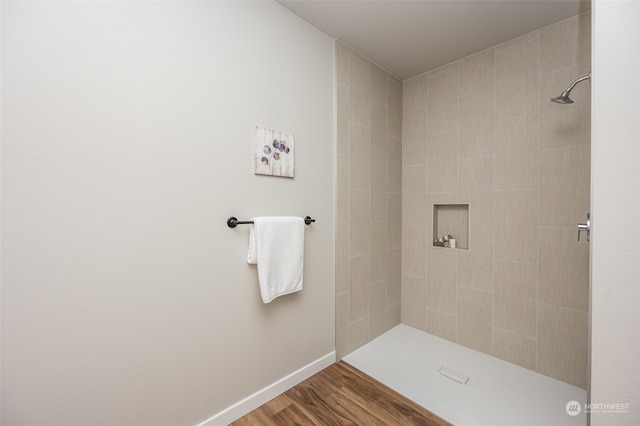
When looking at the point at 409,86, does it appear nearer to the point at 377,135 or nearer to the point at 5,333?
the point at 377,135

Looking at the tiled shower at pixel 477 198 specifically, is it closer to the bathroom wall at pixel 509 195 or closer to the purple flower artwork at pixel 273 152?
the bathroom wall at pixel 509 195

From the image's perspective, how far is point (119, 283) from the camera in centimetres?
101

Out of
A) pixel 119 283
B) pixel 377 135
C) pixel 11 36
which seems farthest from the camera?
pixel 377 135

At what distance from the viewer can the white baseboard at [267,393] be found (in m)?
1.30

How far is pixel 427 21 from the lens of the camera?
1.63 m

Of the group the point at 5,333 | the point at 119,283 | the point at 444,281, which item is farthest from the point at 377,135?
the point at 5,333

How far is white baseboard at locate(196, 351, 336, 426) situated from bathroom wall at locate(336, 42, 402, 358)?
18cm

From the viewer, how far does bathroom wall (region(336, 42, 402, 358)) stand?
1866 mm

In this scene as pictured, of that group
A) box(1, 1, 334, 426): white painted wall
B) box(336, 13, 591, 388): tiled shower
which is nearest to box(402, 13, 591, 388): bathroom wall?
box(336, 13, 591, 388): tiled shower

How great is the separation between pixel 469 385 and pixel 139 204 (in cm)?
208

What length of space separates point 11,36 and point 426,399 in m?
2.37

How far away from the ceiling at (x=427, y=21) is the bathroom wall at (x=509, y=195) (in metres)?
0.14
